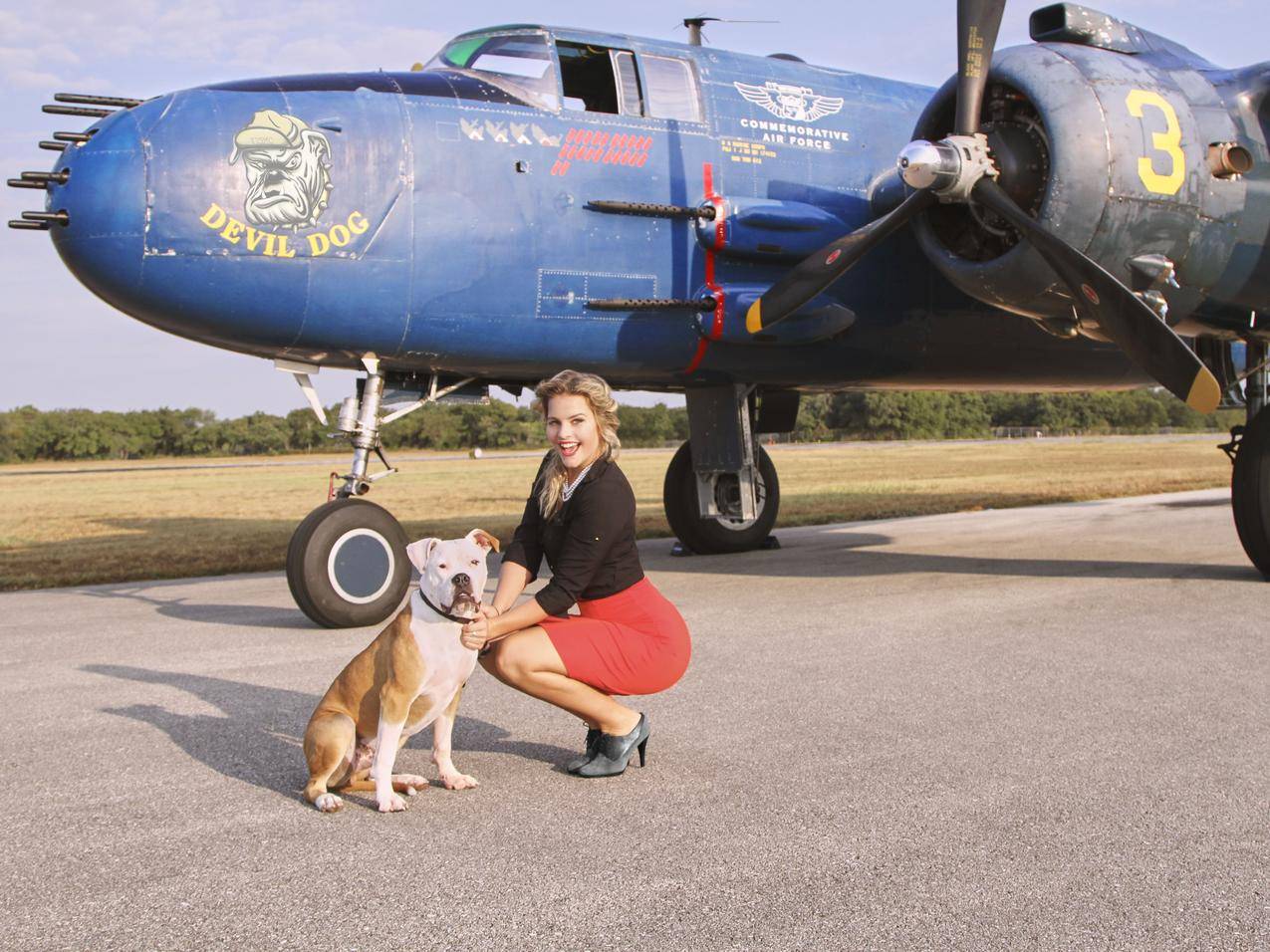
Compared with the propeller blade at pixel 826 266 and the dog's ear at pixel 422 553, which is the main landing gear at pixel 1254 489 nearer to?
the propeller blade at pixel 826 266

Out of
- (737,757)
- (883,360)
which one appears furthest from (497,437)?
(737,757)

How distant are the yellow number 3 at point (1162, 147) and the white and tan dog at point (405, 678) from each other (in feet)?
20.9

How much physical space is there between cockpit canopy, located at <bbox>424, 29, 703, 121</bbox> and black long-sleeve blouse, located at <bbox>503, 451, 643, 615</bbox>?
217 inches

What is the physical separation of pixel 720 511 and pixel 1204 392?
5817 mm

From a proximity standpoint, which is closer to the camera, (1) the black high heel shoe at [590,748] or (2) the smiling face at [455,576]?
(2) the smiling face at [455,576]

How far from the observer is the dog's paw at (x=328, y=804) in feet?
13.9

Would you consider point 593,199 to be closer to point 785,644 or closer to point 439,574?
point 785,644

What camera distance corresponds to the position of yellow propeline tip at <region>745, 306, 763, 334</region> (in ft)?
30.9

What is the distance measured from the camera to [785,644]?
745cm

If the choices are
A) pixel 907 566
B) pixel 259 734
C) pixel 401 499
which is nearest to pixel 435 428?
pixel 401 499

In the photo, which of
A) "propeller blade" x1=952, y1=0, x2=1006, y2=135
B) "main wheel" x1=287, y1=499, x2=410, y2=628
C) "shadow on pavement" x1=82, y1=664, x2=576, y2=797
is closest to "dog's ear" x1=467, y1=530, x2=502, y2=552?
"shadow on pavement" x1=82, y1=664, x2=576, y2=797

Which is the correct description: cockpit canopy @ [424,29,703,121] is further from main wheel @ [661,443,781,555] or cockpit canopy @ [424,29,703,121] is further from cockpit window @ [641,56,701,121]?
main wheel @ [661,443,781,555]

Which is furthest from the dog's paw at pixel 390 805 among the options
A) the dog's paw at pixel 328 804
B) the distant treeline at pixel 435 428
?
the distant treeline at pixel 435 428

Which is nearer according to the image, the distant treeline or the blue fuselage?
the blue fuselage
